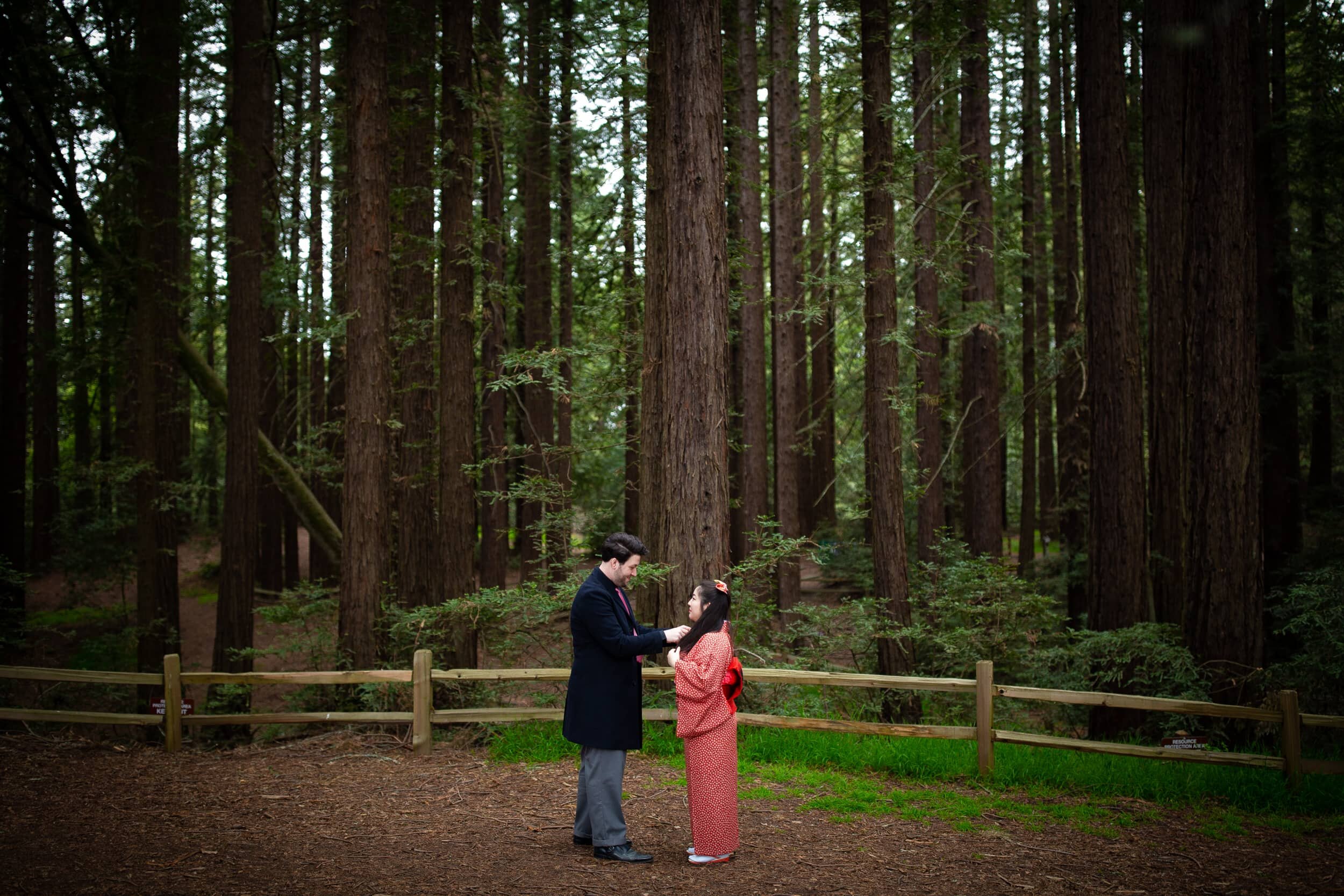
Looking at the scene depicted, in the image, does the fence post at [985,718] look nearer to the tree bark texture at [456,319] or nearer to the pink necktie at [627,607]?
the pink necktie at [627,607]

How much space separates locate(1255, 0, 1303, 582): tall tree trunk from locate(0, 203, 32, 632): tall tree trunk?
77.0 ft

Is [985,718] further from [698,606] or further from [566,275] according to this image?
[566,275]

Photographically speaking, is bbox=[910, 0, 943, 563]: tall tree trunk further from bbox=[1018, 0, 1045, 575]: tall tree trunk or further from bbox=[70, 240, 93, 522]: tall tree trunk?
bbox=[70, 240, 93, 522]: tall tree trunk

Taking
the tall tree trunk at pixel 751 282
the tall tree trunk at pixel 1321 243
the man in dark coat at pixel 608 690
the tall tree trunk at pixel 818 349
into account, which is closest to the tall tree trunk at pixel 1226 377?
the man in dark coat at pixel 608 690

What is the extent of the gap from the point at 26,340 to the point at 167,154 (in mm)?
8276

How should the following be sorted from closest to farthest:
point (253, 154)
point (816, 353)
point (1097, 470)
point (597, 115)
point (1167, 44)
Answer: point (1167, 44) < point (1097, 470) < point (253, 154) < point (597, 115) < point (816, 353)

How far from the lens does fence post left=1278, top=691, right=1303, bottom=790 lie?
24.1 ft

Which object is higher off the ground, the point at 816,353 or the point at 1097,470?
the point at 816,353

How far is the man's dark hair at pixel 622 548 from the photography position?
5.96m

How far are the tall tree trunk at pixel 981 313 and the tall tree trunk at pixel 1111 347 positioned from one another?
3.41 metres

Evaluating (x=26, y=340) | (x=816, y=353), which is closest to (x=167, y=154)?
(x=26, y=340)

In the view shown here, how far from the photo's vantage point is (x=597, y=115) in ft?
51.4

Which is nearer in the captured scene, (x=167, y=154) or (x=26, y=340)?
(x=167, y=154)

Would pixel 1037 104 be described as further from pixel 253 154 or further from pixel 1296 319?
pixel 253 154
